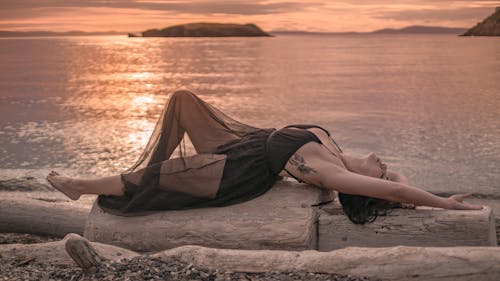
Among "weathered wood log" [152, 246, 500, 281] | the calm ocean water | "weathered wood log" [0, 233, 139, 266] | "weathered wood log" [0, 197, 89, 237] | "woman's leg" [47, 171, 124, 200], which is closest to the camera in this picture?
"weathered wood log" [152, 246, 500, 281]

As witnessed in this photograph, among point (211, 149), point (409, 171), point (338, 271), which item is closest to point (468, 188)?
point (409, 171)

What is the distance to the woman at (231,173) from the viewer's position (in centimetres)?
518

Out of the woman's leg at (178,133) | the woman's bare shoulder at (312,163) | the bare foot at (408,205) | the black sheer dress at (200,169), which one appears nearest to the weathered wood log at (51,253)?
the black sheer dress at (200,169)

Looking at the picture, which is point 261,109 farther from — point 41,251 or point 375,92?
point 41,251

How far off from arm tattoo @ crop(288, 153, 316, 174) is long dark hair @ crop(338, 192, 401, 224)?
363mm

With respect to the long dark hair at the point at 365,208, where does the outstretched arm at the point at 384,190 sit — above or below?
above

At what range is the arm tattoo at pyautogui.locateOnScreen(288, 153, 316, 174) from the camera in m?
5.35

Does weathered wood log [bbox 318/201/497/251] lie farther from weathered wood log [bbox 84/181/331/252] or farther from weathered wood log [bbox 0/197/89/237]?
weathered wood log [bbox 0/197/89/237]

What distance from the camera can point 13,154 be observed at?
45.0ft

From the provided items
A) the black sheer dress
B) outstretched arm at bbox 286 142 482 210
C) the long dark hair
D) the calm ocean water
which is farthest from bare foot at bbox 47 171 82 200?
the calm ocean water

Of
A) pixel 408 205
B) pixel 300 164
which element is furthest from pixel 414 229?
pixel 300 164

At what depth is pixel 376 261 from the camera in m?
4.29

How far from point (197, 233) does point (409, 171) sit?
7.50 metres

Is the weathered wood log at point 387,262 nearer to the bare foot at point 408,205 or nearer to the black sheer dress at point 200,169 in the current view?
the bare foot at point 408,205
